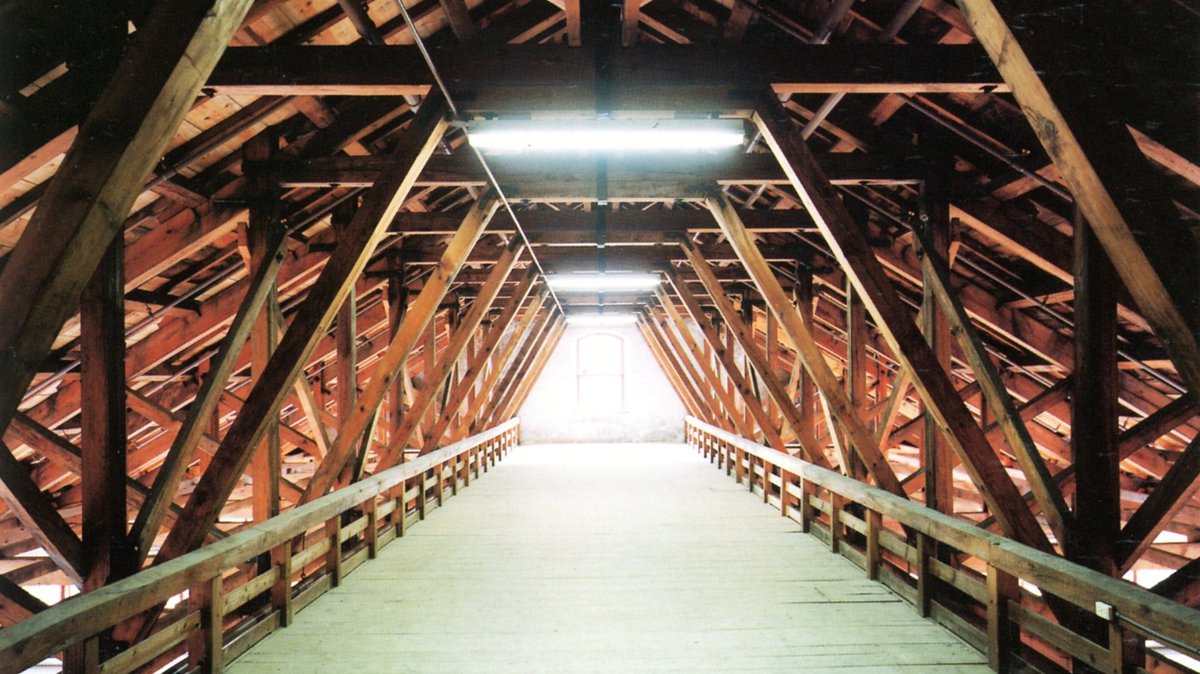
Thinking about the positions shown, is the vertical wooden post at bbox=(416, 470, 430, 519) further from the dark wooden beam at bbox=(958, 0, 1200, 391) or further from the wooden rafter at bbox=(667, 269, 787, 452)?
the dark wooden beam at bbox=(958, 0, 1200, 391)

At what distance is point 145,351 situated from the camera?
5.90 m

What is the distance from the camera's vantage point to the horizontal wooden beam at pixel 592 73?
138 inches

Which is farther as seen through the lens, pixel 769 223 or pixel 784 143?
pixel 769 223

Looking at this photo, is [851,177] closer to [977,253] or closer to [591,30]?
[977,253]

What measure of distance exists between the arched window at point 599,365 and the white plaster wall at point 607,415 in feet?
0.47

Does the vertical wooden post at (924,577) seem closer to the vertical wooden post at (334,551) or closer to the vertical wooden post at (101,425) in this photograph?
the vertical wooden post at (334,551)

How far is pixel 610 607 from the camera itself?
397cm

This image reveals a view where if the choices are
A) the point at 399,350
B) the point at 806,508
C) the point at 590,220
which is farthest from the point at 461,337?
the point at 806,508

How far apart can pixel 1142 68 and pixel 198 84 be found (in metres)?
3.22

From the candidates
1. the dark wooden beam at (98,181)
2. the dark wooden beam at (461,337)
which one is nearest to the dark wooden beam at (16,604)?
the dark wooden beam at (98,181)

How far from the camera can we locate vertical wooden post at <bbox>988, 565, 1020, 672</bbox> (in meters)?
2.97

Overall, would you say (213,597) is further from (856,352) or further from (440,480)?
(856,352)

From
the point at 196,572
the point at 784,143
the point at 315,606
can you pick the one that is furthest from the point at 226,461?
the point at 784,143

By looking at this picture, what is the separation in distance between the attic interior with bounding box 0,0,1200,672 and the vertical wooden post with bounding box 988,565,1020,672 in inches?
0.5
